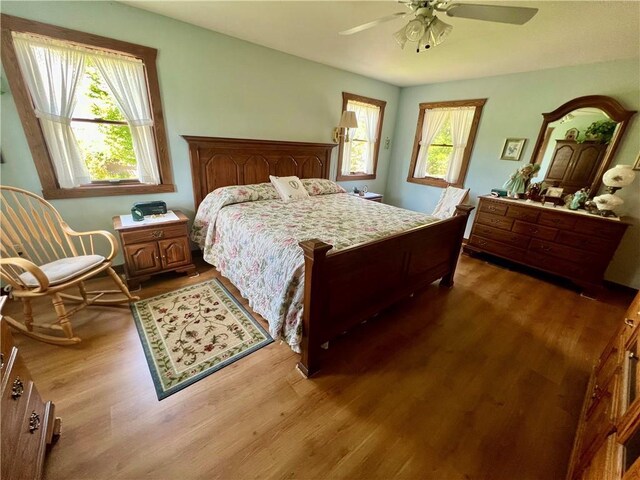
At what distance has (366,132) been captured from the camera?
14.3 feet

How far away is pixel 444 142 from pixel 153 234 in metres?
4.30

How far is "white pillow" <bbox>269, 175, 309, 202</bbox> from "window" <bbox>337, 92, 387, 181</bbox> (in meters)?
1.22

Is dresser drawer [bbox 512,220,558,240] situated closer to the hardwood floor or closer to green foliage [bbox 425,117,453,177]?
the hardwood floor

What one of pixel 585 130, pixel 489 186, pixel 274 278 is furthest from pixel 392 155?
pixel 274 278

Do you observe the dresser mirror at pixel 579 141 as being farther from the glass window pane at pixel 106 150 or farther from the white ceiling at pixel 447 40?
the glass window pane at pixel 106 150

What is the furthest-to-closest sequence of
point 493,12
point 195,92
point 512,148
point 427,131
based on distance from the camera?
point 427,131 → point 512,148 → point 195,92 → point 493,12

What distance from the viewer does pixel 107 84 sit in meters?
2.22

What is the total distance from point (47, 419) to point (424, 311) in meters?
2.54

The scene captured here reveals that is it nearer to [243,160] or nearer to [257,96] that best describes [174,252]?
[243,160]

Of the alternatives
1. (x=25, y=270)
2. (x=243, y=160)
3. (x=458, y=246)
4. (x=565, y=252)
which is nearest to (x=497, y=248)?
(x=565, y=252)

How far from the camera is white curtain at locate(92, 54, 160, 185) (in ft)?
7.26

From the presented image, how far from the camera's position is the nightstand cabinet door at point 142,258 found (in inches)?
90.0

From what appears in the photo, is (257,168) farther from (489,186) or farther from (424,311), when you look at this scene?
(489,186)

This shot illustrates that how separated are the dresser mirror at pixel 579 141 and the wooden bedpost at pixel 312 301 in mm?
3440
